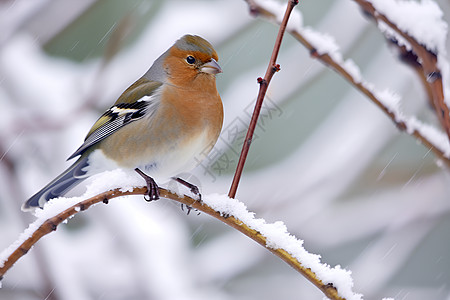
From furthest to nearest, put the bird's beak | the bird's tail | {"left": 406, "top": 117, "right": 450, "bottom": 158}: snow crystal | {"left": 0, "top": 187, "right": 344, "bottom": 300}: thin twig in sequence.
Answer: the bird's tail → the bird's beak → {"left": 406, "top": 117, "right": 450, "bottom": 158}: snow crystal → {"left": 0, "top": 187, "right": 344, "bottom": 300}: thin twig

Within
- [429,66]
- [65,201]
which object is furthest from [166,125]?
[429,66]

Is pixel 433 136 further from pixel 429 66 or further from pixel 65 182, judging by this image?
pixel 65 182

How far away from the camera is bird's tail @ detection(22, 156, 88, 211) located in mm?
2613

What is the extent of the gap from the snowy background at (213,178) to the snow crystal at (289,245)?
1317mm

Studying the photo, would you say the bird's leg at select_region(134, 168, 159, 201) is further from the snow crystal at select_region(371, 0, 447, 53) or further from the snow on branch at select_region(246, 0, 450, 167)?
the snow crystal at select_region(371, 0, 447, 53)

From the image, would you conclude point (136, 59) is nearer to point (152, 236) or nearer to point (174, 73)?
point (174, 73)

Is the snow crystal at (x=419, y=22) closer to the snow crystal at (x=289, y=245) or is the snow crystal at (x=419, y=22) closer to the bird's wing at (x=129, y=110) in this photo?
the snow crystal at (x=289, y=245)

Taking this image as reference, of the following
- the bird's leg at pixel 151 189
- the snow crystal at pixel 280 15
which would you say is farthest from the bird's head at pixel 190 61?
the snow crystal at pixel 280 15

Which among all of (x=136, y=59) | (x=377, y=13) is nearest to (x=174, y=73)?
(x=136, y=59)

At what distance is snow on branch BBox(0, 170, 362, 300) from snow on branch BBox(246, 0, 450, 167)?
1.29 feet

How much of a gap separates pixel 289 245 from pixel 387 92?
1.76ft

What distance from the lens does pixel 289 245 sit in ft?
4.09

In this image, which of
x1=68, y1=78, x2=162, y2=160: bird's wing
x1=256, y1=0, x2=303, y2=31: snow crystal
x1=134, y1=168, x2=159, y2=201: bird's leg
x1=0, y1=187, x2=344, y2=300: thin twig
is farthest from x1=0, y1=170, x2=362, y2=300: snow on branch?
x1=68, y1=78, x2=162, y2=160: bird's wing

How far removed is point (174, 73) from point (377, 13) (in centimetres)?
151
